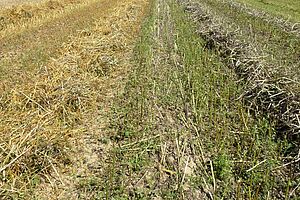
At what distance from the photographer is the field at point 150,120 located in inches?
139

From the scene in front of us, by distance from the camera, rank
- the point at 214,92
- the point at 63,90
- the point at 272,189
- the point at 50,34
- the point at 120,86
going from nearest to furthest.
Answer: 1. the point at 272,189
2. the point at 63,90
3. the point at 214,92
4. the point at 120,86
5. the point at 50,34

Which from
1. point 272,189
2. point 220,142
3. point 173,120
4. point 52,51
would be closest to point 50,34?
point 52,51

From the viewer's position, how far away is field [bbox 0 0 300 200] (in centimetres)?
353

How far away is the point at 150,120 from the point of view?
4.85m

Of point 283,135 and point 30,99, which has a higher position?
point 30,99

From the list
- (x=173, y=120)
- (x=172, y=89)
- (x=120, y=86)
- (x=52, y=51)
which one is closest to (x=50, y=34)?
(x=52, y=51)

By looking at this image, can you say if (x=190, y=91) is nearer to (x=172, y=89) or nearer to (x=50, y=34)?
(x=172, y=89)

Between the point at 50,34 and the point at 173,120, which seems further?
the point at 50,34

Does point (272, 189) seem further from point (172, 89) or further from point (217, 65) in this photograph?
point (217, 65)

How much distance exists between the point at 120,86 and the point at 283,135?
2.91 metres

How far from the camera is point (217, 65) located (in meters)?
7.24

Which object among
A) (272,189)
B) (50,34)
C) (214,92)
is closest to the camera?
(272,189)

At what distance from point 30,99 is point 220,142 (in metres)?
2.71

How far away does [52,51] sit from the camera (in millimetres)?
8523
